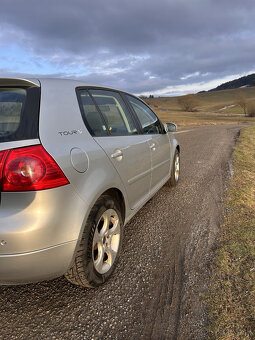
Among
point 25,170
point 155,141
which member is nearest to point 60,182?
point 25,170

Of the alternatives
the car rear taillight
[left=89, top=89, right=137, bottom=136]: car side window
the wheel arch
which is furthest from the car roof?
the wheel arch

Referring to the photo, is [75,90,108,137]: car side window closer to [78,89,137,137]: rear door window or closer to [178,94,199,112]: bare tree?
[78,89,137,137]: rear door window

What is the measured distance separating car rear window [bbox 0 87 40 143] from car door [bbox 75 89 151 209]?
1.60ft

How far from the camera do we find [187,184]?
5.21 meters

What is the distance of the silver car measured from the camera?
1.67 meters

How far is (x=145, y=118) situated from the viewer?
367cm

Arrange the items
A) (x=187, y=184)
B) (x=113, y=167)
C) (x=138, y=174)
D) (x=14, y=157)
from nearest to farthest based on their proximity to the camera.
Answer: (x=14, y=157) < (x=113, y=167) < (x=138, y=174) < (x=187, y=184)

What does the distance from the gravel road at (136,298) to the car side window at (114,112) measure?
1.29 metres

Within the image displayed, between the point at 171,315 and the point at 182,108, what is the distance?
99606mm

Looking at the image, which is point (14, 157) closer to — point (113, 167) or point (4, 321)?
point (113, 167)

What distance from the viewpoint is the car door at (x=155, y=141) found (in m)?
3.47

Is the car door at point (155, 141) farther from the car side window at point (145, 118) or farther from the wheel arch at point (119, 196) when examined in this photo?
the wheel arch at point (119, 196)

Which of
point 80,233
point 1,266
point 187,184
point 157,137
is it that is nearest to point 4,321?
point 1,266

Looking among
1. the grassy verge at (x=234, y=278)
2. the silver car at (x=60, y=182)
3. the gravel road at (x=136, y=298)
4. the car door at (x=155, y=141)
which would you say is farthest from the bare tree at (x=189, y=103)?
the silver car at (x=60, y=182)
